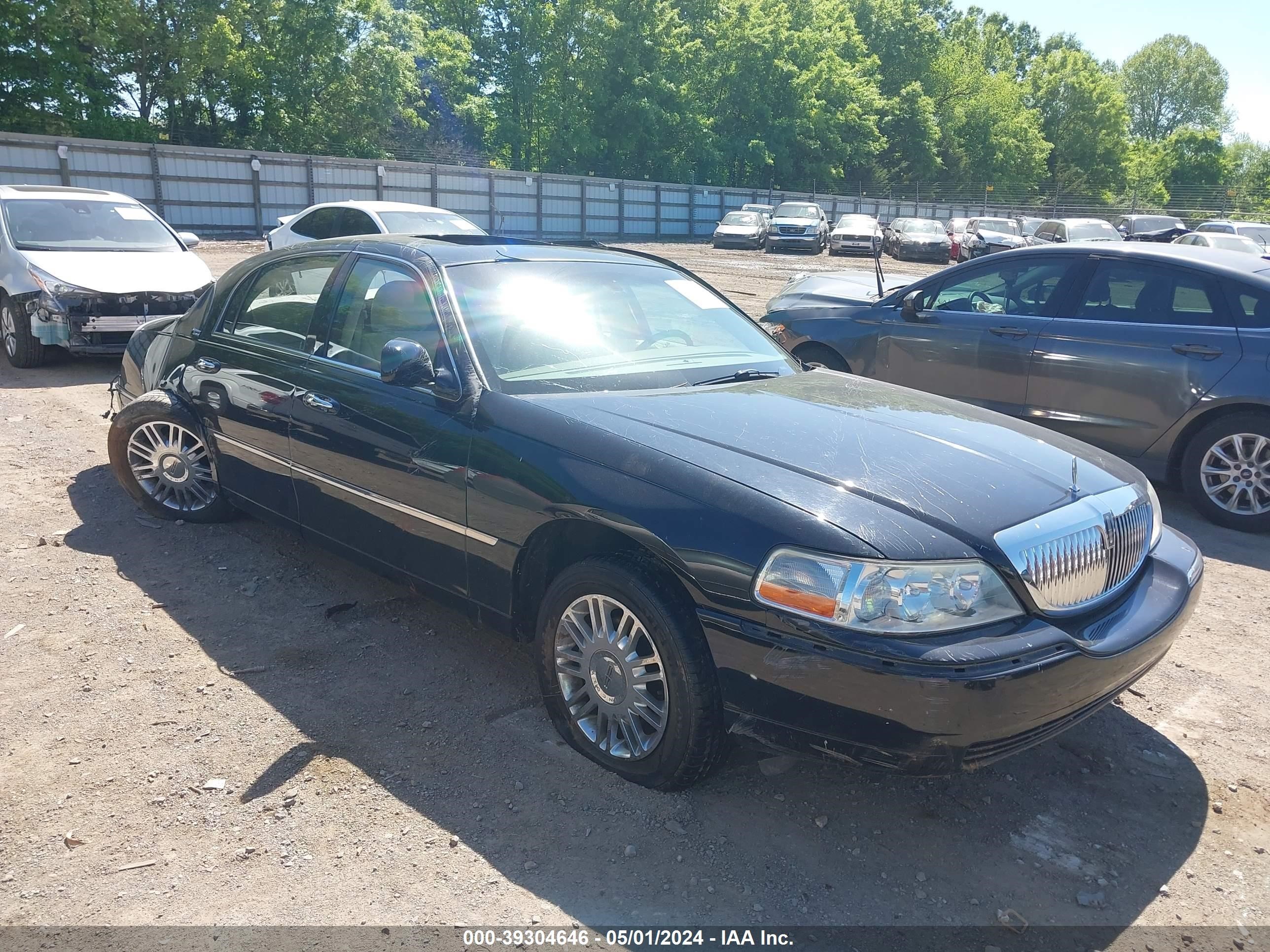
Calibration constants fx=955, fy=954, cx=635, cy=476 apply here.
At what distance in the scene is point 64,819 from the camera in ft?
9.43

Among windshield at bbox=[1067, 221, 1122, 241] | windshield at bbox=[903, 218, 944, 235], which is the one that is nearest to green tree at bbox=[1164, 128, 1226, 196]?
windshield at bbox=[903, 218, 944, 235]

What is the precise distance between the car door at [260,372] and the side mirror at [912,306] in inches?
175

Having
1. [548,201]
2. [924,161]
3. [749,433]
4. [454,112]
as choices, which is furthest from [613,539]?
[924,161]

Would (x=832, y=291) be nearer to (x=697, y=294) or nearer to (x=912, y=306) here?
(x=912, y=306)

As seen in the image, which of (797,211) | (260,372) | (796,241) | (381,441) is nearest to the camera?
(381,441)

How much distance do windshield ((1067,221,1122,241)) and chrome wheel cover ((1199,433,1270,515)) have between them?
64.6 ft

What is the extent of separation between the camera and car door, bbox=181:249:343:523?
168 inches

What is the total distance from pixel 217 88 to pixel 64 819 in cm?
3814

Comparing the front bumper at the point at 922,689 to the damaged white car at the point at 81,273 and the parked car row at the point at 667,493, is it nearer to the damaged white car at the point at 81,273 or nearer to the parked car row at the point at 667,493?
the parked car row at the point at 667,493

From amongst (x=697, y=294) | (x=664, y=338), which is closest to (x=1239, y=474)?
(x=697, y=294)

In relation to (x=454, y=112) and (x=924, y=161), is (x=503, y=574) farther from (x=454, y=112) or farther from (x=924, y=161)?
(x=924, y=161)

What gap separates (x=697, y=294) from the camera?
14.7 feet

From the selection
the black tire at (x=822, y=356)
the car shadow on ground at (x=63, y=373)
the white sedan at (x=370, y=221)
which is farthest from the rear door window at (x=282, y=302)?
the white sedan at (x=370, y=221)

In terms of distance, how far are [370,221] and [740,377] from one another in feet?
31.9
